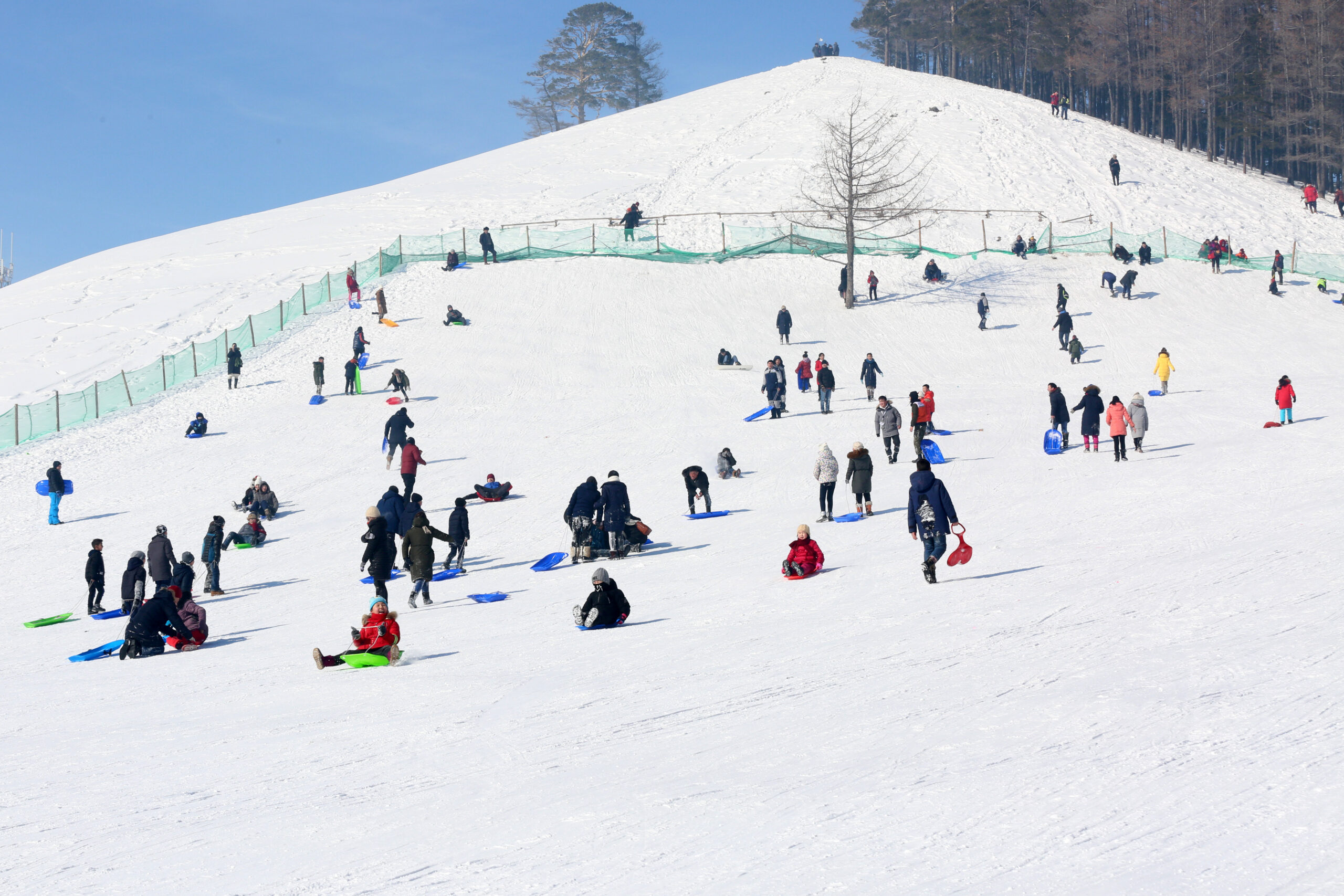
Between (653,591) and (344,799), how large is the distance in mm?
6632

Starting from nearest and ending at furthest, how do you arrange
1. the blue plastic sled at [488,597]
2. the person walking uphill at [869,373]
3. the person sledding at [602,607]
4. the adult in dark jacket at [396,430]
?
1. the person sledding at [602,607]
2. the blue plastic sled at [488,597]
3. the adult in dark jacket at [396,430]
4. the person walking uphill at [869,373]

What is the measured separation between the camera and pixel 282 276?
144ft

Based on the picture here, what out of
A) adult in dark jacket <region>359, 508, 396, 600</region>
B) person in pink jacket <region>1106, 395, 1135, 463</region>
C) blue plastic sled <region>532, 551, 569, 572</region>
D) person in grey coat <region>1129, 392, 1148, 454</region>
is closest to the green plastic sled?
adult in dark jacket <region>359, 508, 396, 600</region>

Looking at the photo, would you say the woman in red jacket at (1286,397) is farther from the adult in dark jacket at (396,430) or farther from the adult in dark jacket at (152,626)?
the adult in dark jacket at (152,626)

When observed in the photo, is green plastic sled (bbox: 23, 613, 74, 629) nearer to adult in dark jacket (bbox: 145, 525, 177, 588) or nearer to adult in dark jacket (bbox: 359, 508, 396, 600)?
adult in dark jacket (bbox: 145, 525, 177, 588)

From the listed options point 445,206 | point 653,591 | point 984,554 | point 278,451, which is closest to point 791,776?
point 653,591

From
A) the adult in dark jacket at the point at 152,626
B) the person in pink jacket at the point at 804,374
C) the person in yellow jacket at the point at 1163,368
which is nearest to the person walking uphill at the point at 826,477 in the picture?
the adult in dark jacket at the point at 152,626

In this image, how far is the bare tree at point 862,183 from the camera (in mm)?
41594

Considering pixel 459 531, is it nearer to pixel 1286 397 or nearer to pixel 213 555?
pixel 213 555

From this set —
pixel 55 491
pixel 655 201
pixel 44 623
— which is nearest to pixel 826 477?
pixel 44 623

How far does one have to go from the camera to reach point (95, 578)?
573 inches

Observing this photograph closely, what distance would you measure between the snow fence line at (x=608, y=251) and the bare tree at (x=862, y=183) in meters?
1.61

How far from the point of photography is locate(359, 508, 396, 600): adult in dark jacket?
12297 mm

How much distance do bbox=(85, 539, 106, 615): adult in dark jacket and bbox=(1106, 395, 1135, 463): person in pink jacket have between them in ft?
54.5
